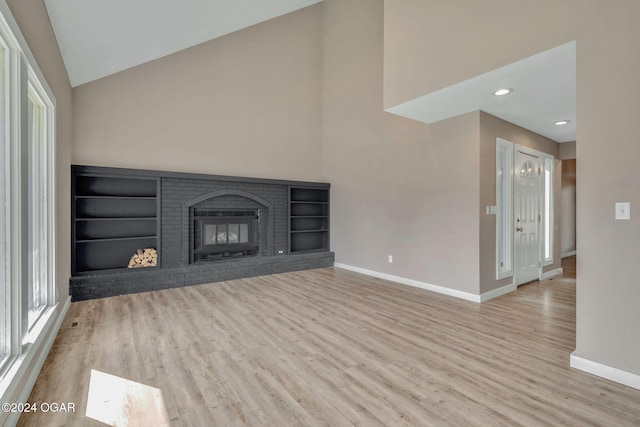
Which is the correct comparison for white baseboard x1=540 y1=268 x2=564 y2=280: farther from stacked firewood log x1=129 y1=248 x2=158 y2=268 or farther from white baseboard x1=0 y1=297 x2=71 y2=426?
white baseboard x1=0 y1=297 x2=71 y2=426

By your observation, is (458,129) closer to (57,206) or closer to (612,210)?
(612,210)

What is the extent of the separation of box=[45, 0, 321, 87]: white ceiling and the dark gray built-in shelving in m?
3.30

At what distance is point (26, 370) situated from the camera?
6.08ft

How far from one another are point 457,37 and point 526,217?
3236mm

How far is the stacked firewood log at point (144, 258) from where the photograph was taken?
443 cm

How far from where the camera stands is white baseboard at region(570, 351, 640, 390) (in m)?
2.04

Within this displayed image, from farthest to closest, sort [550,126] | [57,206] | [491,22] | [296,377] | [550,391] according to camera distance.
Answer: [550,126] → [57,206] → [491,22] → [296,377] → [550,391]

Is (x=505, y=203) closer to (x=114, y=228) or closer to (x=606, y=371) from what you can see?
(x=606, y=371)

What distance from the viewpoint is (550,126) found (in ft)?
14.5

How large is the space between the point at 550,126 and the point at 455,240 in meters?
2.27

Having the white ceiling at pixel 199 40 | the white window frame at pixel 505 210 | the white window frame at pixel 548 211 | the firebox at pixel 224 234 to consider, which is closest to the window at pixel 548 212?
the white window frame at pixel 548 211


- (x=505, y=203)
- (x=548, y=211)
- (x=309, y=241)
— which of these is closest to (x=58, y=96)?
(x=309, y=241)

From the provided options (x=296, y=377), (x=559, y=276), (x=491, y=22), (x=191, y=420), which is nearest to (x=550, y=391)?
(x=296, y=377)

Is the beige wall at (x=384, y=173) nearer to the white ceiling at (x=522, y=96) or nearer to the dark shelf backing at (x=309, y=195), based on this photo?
the dark shelf backing at (x=309, y=195)
